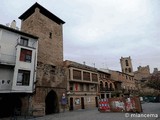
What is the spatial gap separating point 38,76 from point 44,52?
476 centimetres

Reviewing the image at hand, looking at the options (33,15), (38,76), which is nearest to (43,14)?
(33,15)

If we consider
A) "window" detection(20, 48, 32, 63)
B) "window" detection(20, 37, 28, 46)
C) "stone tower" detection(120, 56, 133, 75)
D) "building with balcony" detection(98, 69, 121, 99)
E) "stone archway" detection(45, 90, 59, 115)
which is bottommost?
"stone archway" detection(45, 90, 59, 115)

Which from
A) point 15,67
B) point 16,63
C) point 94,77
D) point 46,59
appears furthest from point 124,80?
point 15,67

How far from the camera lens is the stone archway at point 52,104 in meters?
24.2

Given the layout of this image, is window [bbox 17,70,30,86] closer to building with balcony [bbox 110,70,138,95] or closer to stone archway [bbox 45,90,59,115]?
stone archway [bbox 45,90,59,115]

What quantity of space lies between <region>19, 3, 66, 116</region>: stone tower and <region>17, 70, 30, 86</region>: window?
2087mm

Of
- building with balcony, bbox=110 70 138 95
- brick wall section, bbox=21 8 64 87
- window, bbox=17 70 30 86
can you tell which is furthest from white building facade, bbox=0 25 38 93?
building with balcony, bbox=110 70 138 95

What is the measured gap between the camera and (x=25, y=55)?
19.8 m

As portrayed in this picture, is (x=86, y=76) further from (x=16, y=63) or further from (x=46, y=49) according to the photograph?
(x=16, y=63)

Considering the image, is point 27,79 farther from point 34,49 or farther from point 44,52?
point 44,52

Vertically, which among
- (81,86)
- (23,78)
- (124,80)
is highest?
(124,80)

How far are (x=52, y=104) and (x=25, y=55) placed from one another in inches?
402

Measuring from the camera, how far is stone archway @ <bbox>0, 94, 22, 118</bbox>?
19719mm

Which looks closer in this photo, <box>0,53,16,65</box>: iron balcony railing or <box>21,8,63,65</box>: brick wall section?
<box>0,53,16,65</box>: iron balcony railing
